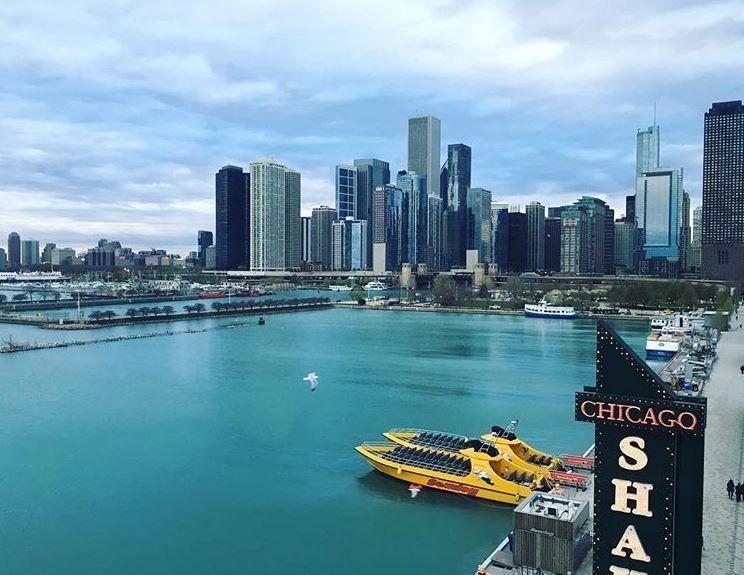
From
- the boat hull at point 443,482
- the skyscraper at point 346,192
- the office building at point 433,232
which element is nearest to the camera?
the boat hull at point 443,482

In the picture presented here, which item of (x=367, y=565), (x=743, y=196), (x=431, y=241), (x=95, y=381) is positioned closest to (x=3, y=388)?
(x=95, y=381)

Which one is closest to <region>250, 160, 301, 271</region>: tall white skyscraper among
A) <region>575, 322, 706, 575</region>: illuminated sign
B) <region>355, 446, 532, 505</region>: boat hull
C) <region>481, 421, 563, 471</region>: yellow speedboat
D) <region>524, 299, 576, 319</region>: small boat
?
<region>524, 299, 576, 319</region>: small boat

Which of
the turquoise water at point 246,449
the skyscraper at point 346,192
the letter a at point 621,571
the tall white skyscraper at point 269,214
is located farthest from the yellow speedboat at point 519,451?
the skyscraper at point 346,192

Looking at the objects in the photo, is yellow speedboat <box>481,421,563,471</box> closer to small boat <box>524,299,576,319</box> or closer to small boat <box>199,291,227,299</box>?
small boat <box>524,299,576,319</box>

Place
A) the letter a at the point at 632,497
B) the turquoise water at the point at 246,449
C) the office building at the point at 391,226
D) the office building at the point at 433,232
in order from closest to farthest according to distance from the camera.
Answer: the letter a at the point at 632,497, the turquoise water at the point at 246,449, the office building at the point at 391,226, the office building at the point at 433,232

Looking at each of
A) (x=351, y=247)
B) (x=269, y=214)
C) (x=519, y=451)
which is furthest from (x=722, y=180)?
(x=519, y=451)

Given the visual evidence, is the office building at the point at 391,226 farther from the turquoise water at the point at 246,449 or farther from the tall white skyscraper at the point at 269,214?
the turquoise water at the point at 246,449
